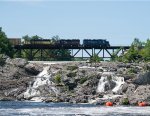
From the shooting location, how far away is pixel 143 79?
5182 inches

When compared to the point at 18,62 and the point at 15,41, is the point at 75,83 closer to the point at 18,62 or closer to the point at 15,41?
the point at 18,62

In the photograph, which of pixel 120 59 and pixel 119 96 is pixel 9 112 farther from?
pixel 120 59

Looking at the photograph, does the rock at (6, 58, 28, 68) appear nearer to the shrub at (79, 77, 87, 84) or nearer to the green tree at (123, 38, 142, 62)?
the shrub at (79, 77, 87, 84)

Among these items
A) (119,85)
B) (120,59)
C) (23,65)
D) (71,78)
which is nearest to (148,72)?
(119,85)

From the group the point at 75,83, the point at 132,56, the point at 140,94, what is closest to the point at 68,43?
the point at 132,56

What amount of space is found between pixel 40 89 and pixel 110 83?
1562cm

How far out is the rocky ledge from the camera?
12112cm

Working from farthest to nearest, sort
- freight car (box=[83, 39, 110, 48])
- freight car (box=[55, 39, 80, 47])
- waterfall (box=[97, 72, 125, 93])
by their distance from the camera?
freight car (box=[83, 39, 110, 48]) < freight car (box=[55, 39, 80, 47]) < waterfall (box=[97, 72, 125, 93])


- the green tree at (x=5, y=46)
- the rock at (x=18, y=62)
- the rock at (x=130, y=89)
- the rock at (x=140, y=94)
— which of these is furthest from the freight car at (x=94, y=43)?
the rock at (x=140, y=94)

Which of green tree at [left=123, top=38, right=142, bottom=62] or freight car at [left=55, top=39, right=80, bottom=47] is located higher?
freight car at [left=55, top=39, right=80, bottom=47]

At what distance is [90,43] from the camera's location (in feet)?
614

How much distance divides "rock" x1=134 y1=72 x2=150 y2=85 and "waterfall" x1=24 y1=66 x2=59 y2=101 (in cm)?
1755

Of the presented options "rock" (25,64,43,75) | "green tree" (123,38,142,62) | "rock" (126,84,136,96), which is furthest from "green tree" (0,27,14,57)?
"rock" (126,84,136,96)

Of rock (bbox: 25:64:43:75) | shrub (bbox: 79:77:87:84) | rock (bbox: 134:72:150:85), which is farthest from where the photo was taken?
rock (bbox: 25:64:43:75)
